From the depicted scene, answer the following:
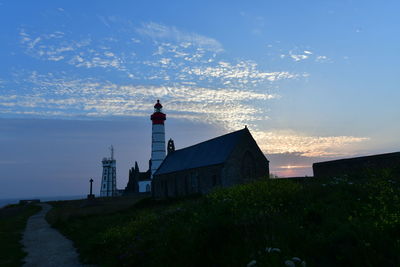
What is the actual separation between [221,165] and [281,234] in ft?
81.5

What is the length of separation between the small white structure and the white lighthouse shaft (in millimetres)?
35935

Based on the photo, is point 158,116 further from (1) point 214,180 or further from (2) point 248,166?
(2) point 248,166

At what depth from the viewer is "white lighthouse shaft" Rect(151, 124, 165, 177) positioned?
51.4m

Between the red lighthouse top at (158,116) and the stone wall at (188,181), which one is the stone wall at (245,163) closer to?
the stone wall at (188,181)

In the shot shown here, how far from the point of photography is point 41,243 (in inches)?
597

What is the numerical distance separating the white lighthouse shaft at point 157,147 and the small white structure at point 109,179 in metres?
35.9

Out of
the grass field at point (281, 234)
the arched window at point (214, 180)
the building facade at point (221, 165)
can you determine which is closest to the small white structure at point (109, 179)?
the building facade at point (221, 165)

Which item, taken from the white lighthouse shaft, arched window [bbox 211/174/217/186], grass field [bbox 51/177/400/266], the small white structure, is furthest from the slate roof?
the small white structure

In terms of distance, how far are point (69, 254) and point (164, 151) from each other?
39715 millimetres

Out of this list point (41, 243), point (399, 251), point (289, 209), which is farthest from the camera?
point (41, 243)

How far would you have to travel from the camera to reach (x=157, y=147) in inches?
2028

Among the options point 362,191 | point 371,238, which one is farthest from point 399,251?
point 362,191

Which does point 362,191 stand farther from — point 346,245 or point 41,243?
point 41,243

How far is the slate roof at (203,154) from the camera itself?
3415cm
